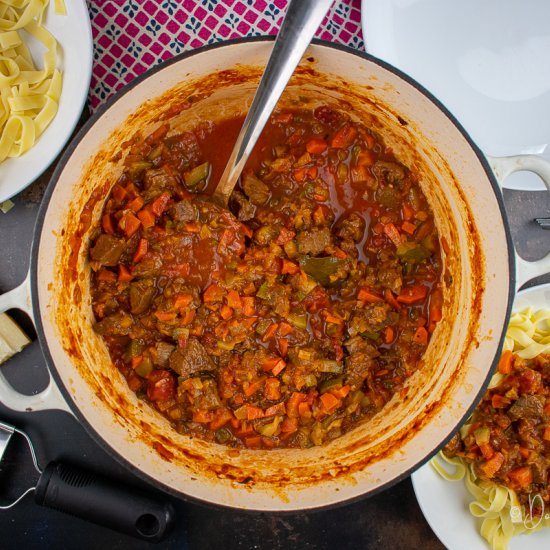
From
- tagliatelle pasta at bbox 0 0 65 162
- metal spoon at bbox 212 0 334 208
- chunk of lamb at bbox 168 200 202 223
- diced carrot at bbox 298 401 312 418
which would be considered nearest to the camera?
metal spoon at bbox 212 0 334 208

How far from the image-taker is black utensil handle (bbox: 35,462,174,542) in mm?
3760

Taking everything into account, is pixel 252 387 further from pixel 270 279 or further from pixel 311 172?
pixel 311 172

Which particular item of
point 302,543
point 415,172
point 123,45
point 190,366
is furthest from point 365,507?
point 123,45

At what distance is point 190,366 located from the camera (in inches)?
132

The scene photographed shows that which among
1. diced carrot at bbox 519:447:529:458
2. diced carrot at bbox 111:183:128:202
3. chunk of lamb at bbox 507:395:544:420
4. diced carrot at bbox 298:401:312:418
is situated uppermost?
diced carrot at bbox 111:183:128:202

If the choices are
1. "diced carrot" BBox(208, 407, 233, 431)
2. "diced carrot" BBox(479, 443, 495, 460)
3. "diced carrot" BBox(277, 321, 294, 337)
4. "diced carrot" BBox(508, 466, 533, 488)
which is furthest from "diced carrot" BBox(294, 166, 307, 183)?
"diced carrot" BBox(508, 466, 533, 488)

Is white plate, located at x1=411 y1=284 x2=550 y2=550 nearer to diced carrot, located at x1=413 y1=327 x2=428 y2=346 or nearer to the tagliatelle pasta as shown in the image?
diced carrot, located at x1=413 y1=327 x2=428 y2=346

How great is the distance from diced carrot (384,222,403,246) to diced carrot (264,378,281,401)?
104 cm

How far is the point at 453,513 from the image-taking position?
3967 mm

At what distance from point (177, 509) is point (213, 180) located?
2248mm

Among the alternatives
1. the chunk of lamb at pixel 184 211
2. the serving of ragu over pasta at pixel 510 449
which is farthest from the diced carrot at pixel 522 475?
the chunk of lamb at pixel 184 211

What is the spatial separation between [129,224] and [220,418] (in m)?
1.23

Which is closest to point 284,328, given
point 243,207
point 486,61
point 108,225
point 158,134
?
point 243,207

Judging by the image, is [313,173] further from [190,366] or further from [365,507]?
[365,507]
